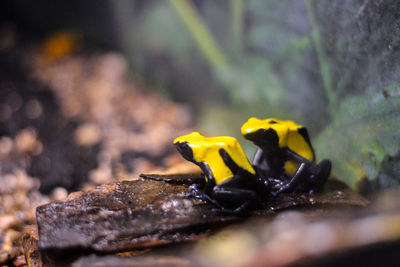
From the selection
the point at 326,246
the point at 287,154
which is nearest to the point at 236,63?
the point at 287,154

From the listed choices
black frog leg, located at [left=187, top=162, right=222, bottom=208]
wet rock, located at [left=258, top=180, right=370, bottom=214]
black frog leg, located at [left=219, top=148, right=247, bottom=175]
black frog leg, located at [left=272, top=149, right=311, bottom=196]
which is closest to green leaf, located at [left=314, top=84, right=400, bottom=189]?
wet rock, located at [left=258, top=180, right=370, bottom=214]

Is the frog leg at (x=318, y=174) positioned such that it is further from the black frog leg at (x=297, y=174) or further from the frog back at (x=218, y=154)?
the frog back at (x=218, y=154)

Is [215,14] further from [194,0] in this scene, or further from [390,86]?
[390,86]

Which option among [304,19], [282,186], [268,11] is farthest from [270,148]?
[268,11]

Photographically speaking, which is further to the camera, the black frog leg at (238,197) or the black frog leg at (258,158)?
the black frog leg at (258,158)

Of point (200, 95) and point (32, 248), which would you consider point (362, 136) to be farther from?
point (200, 95)

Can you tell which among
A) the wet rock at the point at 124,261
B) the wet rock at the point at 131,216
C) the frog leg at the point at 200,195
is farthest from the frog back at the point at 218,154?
the wet rock at the point at 124,261

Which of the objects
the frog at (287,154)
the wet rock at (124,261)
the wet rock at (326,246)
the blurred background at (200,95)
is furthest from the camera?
the frog at (287,154)
